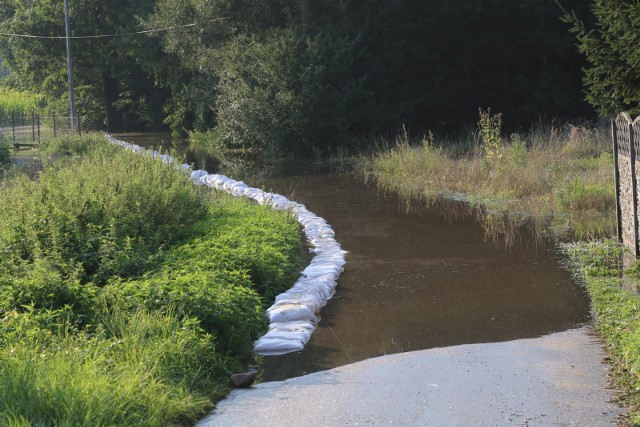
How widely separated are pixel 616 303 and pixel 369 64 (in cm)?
2493

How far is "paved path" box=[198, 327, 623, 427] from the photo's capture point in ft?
22.3

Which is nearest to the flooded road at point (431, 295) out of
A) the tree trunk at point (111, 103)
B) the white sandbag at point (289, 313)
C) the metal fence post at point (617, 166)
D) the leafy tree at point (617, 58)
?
the white sandbag at point (289, 313)

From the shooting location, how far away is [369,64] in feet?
112

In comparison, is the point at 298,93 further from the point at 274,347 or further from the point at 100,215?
the point at 274,347

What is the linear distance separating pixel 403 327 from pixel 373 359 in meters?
1.23

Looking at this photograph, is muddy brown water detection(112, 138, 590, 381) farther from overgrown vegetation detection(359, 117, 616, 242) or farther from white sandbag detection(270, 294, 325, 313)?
overgrown vegetation detection(359, 117, 616, 242)

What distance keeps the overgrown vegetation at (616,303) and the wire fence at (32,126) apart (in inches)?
1427

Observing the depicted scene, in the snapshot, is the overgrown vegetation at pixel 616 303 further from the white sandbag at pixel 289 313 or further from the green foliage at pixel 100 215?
the green foliage at pixel 100 215

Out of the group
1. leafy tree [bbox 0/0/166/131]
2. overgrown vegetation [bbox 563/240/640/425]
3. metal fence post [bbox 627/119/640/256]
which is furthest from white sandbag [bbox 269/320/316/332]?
leafy tree [bbox 0/0/166/131]

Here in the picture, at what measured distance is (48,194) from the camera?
1202cm

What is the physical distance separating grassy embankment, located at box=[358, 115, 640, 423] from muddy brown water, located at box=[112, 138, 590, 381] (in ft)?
1.40

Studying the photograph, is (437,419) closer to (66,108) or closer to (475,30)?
(475,30)

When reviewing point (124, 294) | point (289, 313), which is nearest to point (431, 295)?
point (289, 313)

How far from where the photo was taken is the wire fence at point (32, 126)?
49.6m
